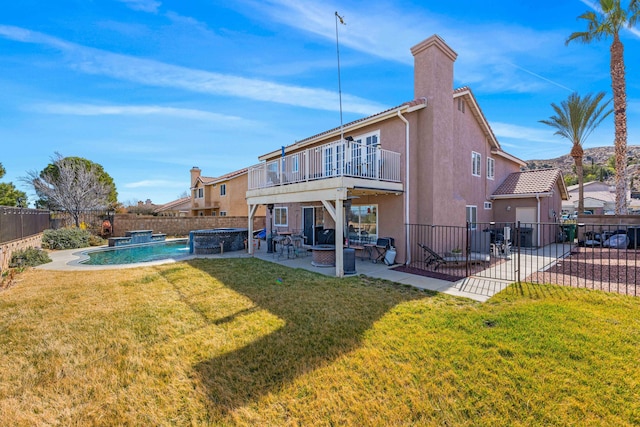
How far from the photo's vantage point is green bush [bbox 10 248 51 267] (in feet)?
39.0

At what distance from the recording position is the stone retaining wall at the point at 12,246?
10.5m

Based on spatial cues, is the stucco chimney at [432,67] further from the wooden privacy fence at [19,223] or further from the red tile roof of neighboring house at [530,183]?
the wooden privacy fence at [19,223]

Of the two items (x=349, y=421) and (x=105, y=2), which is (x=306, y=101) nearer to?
(x=105, y=2)

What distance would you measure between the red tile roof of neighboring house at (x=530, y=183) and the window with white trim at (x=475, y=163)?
3.00 m

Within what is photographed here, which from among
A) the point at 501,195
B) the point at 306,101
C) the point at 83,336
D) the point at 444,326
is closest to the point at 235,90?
the point at 306,101

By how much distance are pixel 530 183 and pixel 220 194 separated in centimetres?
3080

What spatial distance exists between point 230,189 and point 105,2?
82.5 ft

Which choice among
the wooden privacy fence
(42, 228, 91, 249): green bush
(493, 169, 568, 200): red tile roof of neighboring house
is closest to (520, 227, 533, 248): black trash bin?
(493, 169, 568, 200): red tile roof of neighboring house

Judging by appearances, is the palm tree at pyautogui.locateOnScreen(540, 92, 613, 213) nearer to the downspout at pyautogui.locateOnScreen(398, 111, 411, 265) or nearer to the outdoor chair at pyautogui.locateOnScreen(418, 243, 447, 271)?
the outdoor chair at pyautogui.locateOnScreen(418, 243, 447, 271)

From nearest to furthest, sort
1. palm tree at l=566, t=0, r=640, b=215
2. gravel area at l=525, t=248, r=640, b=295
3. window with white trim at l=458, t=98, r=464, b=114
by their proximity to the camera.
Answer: gravel area at l=525, t=248, r=640, b=295 → window with white trim at l=458, t=98, r=464, b=114 → palm tree at l=566, t=0, r=640, b=215

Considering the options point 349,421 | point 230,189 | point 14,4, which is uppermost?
point 14,4

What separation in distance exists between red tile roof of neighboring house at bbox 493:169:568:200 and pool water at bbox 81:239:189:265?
19.6 metres

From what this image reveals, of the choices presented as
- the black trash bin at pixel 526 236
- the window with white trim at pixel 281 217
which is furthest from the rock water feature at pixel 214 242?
the black trash bin at pixel 526 236

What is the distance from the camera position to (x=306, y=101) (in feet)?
53.9
